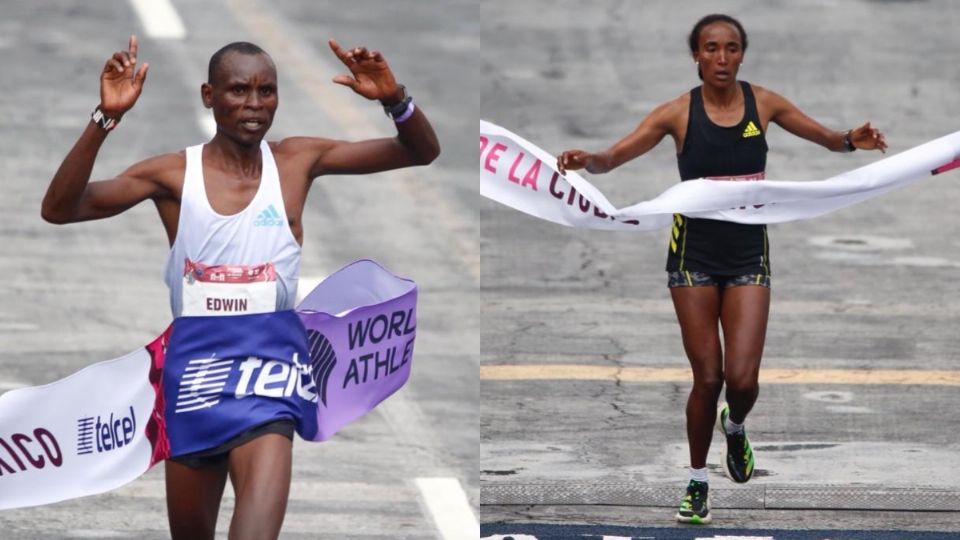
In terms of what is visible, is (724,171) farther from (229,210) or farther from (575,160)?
(229,210)

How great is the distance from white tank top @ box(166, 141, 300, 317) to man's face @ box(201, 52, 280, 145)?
0.21 meters

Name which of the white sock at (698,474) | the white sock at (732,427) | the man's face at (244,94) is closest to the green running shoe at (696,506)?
the white sock at (698,474)

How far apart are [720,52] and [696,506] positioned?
87.8 inches

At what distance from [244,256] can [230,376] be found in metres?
0.45

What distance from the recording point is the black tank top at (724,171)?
359 inches

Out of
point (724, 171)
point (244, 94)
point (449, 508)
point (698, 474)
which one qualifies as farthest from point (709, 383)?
point (244, 94)

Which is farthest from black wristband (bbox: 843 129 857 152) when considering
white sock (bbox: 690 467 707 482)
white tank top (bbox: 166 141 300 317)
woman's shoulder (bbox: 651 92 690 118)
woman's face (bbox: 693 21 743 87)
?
Answer: white tank top (bbox: 166 141 300 317)

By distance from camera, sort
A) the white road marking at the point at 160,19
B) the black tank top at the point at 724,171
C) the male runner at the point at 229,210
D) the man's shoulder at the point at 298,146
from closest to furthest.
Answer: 1. the male runner at the point at 229,210
2. the man's shoulder at the point at 298,146
3. the black tank top at the point at 724,171
4. the white road marking at the point at 160,19

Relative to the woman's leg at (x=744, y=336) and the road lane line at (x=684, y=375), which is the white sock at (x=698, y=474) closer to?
the woman's leg at (x=744, y=336)

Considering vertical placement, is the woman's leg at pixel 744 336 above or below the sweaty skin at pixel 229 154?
below

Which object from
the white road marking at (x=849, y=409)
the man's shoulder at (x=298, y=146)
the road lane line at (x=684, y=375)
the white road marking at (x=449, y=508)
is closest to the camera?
the man's shoulder at (x=298, y=146)

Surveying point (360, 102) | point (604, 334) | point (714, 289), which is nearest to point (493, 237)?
point (604, 334)

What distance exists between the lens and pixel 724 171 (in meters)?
9.16

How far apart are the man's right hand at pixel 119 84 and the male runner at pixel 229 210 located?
0.10ft
